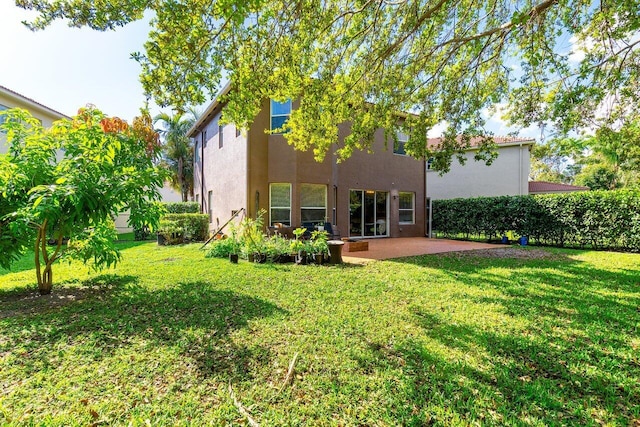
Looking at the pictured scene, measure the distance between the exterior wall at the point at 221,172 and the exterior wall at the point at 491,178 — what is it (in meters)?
15.1

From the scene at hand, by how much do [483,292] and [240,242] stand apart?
22.2 ft

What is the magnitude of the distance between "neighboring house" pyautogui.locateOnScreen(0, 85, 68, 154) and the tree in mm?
11958

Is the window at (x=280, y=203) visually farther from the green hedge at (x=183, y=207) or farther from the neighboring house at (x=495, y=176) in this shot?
the neighboring house at (x=495, y=176)

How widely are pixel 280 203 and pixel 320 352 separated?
9726 millimetres

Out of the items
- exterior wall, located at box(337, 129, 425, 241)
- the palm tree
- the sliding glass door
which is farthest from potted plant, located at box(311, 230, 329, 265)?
the palm tree

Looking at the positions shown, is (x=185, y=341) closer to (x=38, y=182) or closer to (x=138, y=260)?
(x=38, y=182)

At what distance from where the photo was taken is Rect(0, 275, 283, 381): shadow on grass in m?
3.35

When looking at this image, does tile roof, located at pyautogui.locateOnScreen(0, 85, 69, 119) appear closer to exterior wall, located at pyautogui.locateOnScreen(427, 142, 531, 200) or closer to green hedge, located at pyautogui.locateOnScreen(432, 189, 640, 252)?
green hedge, located at pyautogui.locateOnScreen(432, 189, 640, 252)

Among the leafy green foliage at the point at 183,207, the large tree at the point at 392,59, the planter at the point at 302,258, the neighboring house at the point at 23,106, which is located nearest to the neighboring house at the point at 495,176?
the large tree at the point at 392,59

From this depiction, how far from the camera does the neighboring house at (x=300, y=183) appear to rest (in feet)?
40.8

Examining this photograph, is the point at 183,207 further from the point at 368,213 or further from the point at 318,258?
the point at 318,258

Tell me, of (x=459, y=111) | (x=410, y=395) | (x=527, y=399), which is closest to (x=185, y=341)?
(x=410, y=395)

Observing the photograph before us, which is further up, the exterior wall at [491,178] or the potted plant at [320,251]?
the exterior wall at [491,178]

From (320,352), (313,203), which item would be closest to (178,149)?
(313,203)
